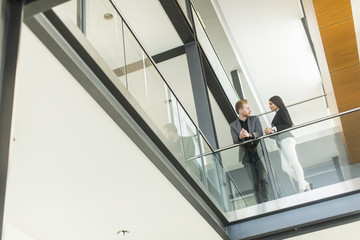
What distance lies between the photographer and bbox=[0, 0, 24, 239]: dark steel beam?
1908mm

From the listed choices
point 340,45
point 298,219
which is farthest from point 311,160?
point 340,45

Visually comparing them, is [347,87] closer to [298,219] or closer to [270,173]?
[270,173]

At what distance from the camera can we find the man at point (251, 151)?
5844 mm

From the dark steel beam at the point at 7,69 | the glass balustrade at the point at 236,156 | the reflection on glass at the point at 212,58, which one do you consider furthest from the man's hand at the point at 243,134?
the dark steel beam at the point at 7,69

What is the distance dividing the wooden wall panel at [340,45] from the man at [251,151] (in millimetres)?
1362

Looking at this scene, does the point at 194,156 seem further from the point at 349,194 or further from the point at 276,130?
the point at 349,194

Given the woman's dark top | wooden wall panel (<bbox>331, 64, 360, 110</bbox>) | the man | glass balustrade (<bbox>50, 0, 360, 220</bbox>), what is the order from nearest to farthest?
glass balustrade (<bbox>50, 0, 360, 220</bbox>)
the man
wooden wall panel (<bbox>331, 64, 360, 110</bbox>)
the woman's dark top

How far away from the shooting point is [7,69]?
207 centimetres

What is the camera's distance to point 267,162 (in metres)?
5.90

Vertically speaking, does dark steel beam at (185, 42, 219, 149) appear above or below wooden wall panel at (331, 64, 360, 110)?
above

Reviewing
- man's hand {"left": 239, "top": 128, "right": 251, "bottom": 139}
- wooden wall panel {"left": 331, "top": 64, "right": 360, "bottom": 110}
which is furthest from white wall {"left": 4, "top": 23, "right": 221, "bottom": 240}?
wooden wall panel {"left": 331, "top": 64, "right": 360, "bottom": 110}

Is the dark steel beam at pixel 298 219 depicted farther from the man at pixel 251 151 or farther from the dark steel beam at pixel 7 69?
the dark steel beam at pixel 7 69

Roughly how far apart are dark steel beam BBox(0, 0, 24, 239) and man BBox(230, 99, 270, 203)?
426cm

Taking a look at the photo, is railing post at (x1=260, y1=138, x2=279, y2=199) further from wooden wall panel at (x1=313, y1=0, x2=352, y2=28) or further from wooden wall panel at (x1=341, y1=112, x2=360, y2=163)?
wooden wall panel at (x1=313, y1=0, x2=352, y2=28)
